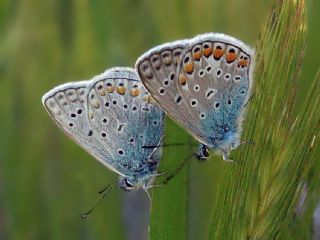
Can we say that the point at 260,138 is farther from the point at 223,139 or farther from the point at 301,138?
the point at 223,139

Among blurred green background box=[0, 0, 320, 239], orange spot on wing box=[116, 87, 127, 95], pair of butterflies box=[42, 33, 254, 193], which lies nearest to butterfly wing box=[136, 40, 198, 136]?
pair of butterflies box=[42, 33, 254, 193]

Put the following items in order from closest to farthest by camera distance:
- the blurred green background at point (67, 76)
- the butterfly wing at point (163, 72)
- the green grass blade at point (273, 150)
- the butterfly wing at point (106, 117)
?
the green grass blade at point (273, 150), the butterfly wing at point (163, 72), the butterfly wing at point (106, 117), the blurred green background at point (67, 76)

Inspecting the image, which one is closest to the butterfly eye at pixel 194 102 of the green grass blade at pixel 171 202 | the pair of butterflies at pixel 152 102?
the pair of butterflies at pixel 152 102

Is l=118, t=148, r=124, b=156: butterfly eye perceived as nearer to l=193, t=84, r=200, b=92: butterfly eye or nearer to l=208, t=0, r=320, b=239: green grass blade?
l=193, t=84, r=200, b=92: butterfly eye

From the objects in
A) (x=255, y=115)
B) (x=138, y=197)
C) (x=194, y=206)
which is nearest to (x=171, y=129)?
(x=255, y=115)

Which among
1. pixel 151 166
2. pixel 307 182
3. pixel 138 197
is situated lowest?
pixel 138 197

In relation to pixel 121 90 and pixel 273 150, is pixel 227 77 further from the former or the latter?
pixel 273 150

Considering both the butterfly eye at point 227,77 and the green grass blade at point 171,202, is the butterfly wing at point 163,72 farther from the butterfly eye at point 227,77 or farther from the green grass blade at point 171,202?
the green grass blade at point 171,202
